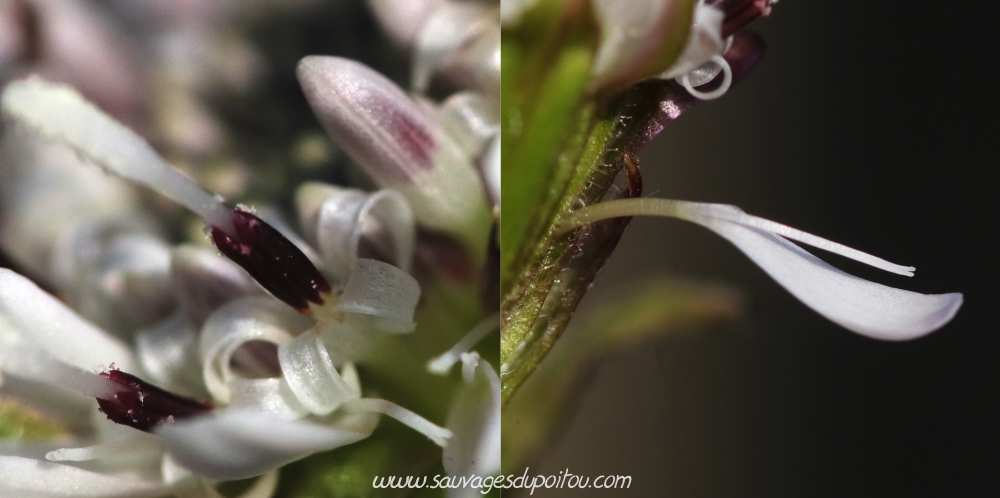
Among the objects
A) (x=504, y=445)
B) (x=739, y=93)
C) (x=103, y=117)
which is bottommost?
(x=504, y=445)

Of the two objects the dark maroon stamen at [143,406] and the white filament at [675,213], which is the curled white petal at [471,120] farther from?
the dark maroon stamen at [143,406]

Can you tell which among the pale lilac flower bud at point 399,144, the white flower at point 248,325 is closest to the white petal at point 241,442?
the white flower at point 248,325

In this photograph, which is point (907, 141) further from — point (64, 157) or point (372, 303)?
point (64, 157)

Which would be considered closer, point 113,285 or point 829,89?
point 113,285

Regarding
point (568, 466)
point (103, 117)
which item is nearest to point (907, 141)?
point (568, 466)

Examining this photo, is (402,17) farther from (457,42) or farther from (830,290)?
(830,290)

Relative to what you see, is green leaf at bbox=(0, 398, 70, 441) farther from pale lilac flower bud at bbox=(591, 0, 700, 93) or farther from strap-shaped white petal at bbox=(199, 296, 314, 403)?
pale lilac flower bud at bbox=(591, 0, 700, 93)

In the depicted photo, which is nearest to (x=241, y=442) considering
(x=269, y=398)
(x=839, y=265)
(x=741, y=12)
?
(x=269, y=398)
